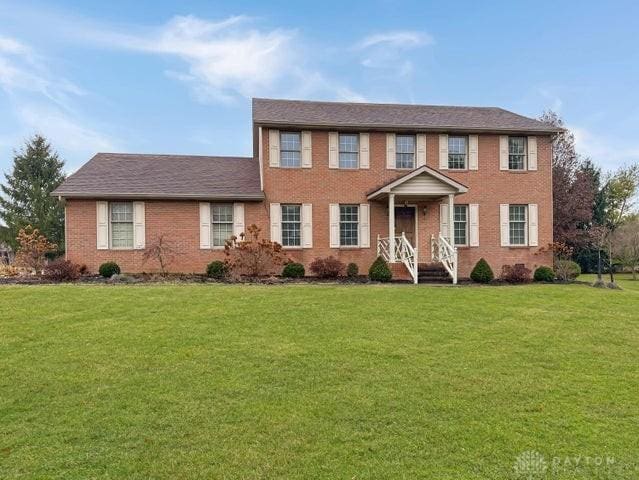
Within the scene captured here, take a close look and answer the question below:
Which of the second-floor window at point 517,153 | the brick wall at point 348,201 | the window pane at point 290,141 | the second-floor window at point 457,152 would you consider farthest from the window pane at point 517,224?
the window pane at point 290,141

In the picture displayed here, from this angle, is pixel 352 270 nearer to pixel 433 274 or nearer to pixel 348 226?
pixel 348 226

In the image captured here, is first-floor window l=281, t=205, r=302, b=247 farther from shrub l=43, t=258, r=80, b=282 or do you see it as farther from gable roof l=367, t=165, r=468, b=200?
shrub l=43, t=258, r=80, b=282

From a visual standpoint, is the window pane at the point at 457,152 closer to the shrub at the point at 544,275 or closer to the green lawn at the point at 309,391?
the shrub at the point at 544,275

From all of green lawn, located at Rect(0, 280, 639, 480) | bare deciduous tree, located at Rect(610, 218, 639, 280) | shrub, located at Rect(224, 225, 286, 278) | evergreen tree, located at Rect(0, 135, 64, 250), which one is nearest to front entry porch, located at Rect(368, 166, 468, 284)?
shrub, located at Rect(224, 225, 286, 278)

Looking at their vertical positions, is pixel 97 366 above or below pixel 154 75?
below

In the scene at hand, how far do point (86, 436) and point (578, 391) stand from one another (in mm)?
5458

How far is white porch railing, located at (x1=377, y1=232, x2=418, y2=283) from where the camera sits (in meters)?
14.4

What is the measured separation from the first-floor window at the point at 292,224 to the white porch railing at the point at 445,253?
526 centimetres

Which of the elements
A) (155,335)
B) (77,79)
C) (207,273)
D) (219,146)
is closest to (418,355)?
(155,335)

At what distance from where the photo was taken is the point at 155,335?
695 centimetres

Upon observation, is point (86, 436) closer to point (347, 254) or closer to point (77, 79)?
point (347, 254)

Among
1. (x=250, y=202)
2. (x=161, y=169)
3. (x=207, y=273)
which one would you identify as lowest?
(x=207, y=273)

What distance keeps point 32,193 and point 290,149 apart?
27.6 m

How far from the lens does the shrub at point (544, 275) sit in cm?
1529
